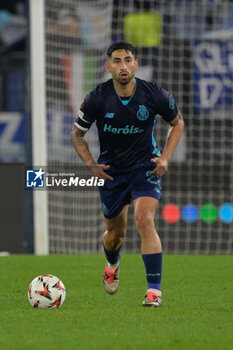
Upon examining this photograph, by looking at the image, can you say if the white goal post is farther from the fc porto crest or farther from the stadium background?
the fc porto crest

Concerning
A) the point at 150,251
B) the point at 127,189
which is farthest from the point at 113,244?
the point at 150,251

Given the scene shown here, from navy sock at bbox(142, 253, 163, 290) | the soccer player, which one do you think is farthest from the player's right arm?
navy sock at bbox(142, 253, 163, 290)

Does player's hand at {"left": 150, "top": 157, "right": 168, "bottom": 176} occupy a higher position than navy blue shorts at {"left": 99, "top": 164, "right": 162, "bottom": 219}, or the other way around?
player's hand at {"left": 150, "top": 157, "right": 168, "bottom": 176}

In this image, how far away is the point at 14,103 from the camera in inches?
719

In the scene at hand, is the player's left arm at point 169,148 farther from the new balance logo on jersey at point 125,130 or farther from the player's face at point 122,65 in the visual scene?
the player's face at point 122,65

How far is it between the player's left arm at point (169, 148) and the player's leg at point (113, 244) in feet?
1.90

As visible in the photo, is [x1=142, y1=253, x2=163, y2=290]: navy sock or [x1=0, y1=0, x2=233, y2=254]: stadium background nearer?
[x1=142, y1=253, x2=163, y2=290]: navy sock

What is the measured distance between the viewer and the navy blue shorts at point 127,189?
250 inches

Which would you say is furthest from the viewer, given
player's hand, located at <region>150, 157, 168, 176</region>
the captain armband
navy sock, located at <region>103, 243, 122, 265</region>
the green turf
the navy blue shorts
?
navy sock, located at <region>103, 243, 122, 265</region>

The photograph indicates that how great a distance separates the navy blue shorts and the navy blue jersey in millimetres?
65

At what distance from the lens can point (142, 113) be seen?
6363 mm

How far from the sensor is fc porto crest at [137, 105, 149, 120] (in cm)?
636

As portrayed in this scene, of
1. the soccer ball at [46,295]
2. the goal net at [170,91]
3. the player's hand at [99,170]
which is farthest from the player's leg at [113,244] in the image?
the goal net at [170,91]

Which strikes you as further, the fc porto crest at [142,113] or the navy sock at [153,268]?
the fc porto crest at [142,113]
